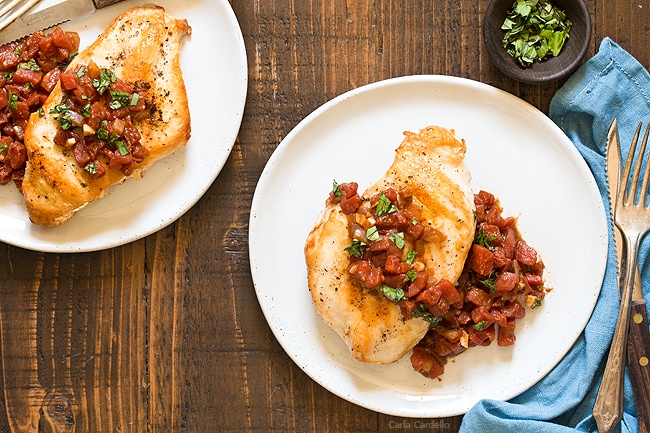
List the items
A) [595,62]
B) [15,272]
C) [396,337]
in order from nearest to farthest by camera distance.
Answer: [396,337] < [595,62] < [15,272]

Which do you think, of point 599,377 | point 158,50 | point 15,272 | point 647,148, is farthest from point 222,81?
point 599,377

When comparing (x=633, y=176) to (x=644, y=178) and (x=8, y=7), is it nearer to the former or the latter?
(x=644, y=178)

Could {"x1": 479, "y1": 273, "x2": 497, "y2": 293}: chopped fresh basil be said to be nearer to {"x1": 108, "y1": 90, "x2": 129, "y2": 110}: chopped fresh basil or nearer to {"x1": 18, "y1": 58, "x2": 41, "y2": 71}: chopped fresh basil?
{"x1": 108, "y1": 90, "x2": 129, "y2": 110}: chopped fresh basil

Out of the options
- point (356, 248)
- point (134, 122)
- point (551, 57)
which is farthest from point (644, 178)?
point (134, 122)

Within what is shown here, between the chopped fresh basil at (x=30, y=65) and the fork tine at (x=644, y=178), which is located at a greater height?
the chopped fresh basil at (x=30, y=65)

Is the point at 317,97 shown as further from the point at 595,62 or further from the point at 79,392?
the point at 79,392

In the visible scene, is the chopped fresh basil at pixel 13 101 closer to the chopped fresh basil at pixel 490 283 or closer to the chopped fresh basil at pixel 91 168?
the chopped fresh basil at pixel 91 168

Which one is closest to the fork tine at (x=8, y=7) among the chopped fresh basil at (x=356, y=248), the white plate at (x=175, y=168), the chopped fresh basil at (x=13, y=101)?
the white plate at (x=175, y=168)

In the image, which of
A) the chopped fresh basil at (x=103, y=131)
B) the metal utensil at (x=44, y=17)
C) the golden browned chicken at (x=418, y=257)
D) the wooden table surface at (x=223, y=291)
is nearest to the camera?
the golden browned chicken at (x=418, y=257)
